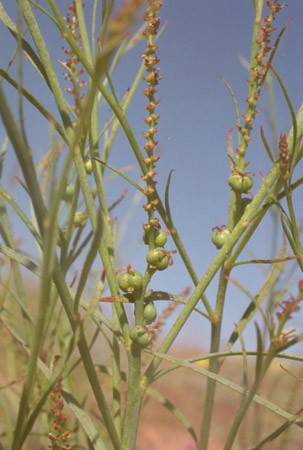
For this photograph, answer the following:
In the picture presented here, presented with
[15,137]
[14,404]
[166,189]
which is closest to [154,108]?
[166,189]

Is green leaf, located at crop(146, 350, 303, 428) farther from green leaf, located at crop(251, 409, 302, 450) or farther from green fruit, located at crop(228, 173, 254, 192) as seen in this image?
green fruit, located at crop(228, 173, 254, 192)

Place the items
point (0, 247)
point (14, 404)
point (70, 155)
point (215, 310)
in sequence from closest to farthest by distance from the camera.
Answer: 1. point (70, 155)
2. point (0, 247)
3. point (215, 310)
4. point (14, 404)

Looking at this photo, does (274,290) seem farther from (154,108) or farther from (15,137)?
(15,137)

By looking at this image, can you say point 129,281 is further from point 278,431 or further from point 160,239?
point 278,431

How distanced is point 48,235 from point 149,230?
0.18 metres

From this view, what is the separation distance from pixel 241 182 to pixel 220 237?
2.4 inches

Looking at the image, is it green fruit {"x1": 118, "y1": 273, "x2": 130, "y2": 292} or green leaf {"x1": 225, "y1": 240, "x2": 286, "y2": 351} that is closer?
green fruit {"x1": 118, "y1": 273, "x2": 130, "y2": 292}

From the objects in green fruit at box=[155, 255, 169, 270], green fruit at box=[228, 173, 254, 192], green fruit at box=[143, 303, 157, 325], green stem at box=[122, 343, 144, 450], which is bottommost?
green stem at box=[122, 343, 144, 450]

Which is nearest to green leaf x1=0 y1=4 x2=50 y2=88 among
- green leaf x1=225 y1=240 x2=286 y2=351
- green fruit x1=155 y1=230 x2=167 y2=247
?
green fruit x1=155 y1=230 x2=167 y2=247

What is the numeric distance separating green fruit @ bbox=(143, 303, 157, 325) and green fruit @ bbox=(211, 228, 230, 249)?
0.12m

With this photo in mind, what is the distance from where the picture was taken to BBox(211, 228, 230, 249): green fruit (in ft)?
1.52

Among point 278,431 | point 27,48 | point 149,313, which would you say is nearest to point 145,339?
point 149,313

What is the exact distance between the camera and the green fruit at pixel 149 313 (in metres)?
0.37

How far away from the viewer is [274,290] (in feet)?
1.63
